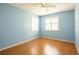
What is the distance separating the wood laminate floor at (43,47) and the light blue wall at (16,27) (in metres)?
0.12

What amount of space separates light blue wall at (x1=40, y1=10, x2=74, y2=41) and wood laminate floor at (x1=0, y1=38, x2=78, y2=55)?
9 cm

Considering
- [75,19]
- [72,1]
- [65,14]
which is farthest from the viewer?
[65,14]

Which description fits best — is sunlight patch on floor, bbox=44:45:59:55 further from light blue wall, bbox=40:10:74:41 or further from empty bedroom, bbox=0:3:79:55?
light blue wall, bbox=40:10:74:41

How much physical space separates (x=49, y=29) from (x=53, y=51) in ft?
1.23

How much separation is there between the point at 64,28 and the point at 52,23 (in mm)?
223

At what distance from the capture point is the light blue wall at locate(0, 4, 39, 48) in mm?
1404

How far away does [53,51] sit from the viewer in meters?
1.31

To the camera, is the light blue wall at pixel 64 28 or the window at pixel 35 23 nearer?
the light blue wall at pixel 64 28

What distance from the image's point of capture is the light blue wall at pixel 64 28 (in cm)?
134

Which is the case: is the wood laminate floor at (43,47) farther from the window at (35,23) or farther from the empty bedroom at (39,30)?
the window at (35,23)

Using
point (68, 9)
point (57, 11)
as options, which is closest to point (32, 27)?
point (57, 11)

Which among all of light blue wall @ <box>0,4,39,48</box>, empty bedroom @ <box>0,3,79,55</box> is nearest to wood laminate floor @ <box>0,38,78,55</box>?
empty bedroom @ <box>0,3,79,55</box>

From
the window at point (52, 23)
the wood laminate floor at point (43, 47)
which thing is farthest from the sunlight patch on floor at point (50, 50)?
the window at point (52, 23)
